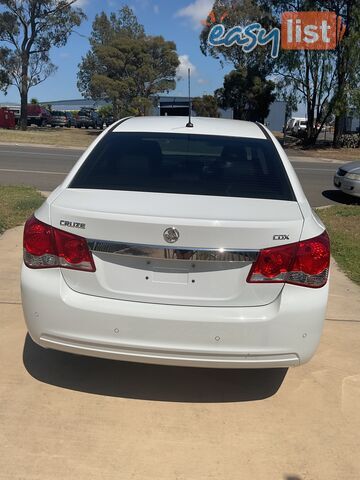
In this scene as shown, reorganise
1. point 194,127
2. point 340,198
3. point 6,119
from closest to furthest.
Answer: point 194,127 → point 340,198 → point 6,119

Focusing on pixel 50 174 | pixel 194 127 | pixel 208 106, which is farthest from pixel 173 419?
pixel 208 106

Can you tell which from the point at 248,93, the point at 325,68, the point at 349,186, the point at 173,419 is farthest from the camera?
the point at 248,93

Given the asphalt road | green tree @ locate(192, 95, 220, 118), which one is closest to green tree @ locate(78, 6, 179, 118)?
green tree @ locate(192, 95, 220, 118)

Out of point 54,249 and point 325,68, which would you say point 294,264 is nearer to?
point 54,249

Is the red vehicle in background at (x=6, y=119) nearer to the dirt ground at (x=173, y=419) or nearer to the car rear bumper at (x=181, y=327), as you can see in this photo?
the dirt ground at (x=173, y=419)

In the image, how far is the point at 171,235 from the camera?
2791 mm

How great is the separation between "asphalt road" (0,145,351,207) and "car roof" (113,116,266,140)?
707 cm

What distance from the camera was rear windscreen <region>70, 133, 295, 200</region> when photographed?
3.33 m

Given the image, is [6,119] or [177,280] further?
[6,119]

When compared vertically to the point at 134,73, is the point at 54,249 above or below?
below

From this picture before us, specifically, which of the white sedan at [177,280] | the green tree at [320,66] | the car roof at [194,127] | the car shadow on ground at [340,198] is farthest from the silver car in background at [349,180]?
the green tree at [320,66]

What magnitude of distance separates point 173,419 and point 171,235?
1.12 meters

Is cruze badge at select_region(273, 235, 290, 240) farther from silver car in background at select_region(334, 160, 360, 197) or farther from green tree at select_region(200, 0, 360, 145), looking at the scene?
green tree at select_region(200, 0, 360, 145)

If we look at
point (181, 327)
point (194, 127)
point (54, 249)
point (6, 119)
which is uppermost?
point (194, 127)
